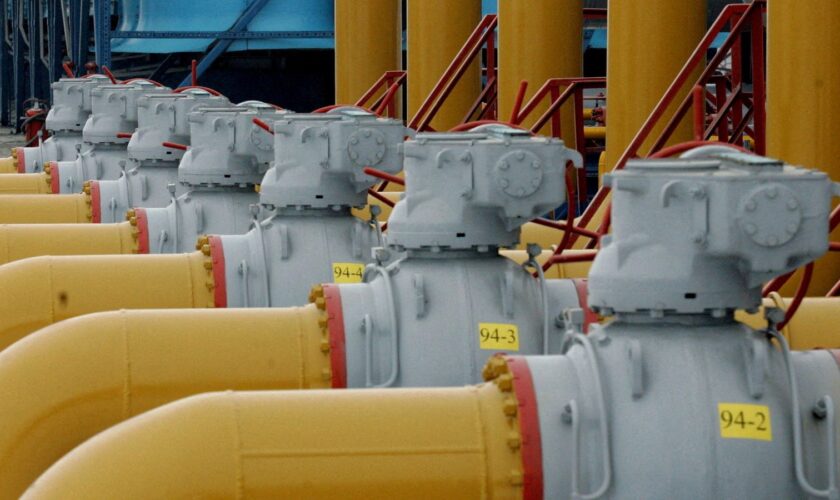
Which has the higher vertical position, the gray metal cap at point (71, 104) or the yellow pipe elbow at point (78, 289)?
the gray metal cap at point (71, 104)

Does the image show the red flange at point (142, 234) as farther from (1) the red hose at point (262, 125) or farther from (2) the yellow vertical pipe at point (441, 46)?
(2) the yellow vertical pipe at point (441, 46)

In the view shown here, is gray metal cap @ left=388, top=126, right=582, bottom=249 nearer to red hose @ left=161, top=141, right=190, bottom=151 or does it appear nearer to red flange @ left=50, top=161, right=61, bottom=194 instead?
red hose @ left=161, top=141, right=190, bottom=151

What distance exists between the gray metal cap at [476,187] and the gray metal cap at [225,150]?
2905 millimetres

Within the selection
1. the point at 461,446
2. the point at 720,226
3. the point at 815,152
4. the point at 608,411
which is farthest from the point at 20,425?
the point at 815,152

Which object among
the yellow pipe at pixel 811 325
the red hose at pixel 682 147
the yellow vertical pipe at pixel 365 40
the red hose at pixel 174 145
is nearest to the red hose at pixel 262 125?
the red hose at pixel 174 145

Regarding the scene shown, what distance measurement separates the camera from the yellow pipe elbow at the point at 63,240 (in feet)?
27.0

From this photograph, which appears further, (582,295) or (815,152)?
(815,152)

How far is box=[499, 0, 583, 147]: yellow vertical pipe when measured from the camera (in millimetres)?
10336

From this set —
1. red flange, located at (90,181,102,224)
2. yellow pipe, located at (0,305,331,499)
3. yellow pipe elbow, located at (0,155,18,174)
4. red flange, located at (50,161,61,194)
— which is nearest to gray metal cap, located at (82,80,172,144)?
red flange, located at (50,161,61,194)

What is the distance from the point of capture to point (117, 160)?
12.6m

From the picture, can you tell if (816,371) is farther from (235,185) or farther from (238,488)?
(235,185)

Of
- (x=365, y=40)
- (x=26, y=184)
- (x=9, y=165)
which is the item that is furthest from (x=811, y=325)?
(x=9, y=165)

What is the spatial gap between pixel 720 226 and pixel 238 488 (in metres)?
1.38

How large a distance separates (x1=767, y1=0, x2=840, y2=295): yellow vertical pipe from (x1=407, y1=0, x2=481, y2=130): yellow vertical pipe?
5.85 metres
